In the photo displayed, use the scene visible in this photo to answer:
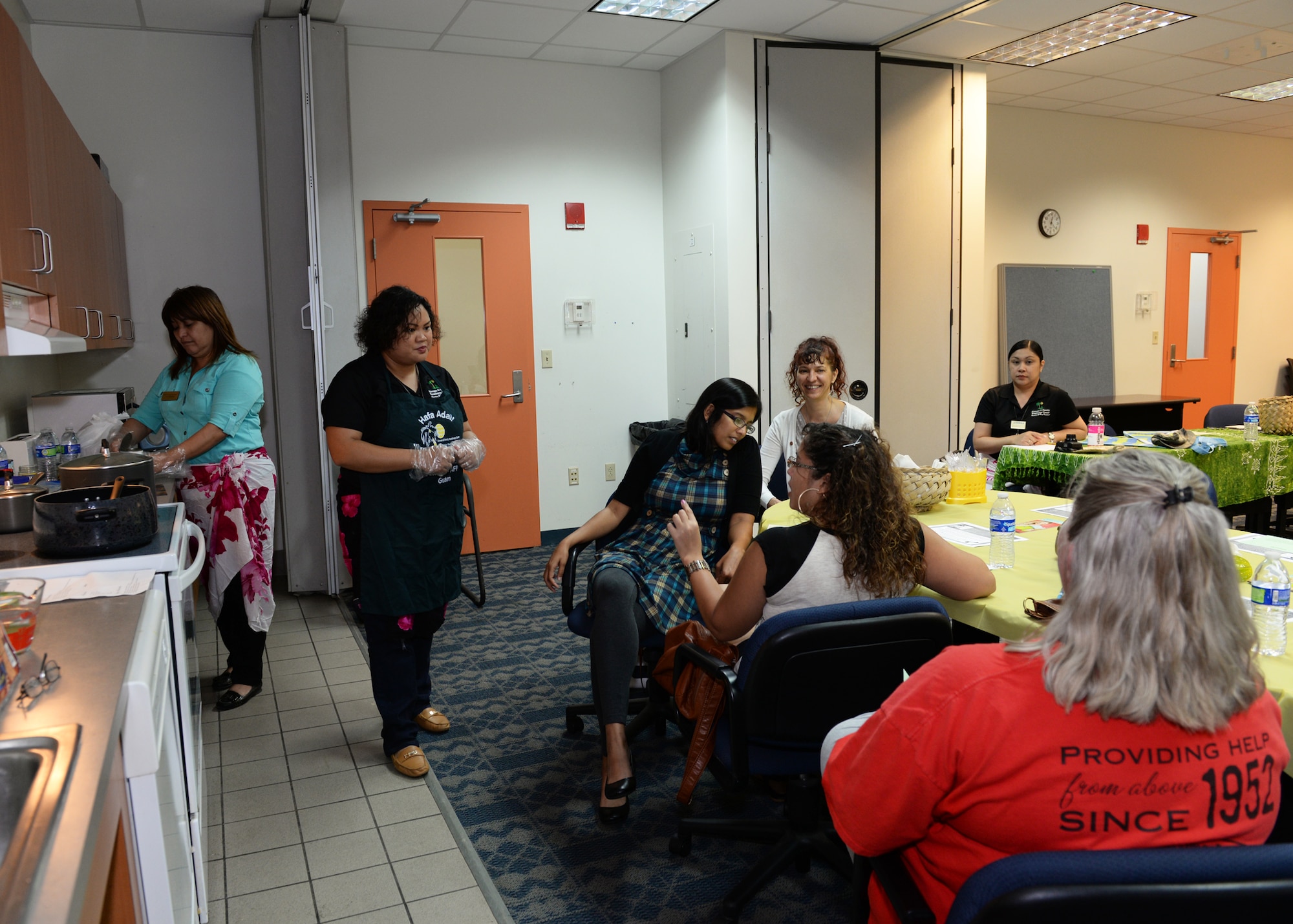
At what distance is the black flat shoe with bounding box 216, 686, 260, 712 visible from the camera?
3.29 m

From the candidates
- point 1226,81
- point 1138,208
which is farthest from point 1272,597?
point 1138,208

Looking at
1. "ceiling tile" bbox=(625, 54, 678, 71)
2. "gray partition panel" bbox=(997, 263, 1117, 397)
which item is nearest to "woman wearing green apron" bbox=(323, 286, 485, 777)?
"ceiling tile" bbox=(625, 54, 678, 71)

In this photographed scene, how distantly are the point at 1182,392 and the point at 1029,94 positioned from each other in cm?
330

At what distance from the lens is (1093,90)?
6586 millimetres

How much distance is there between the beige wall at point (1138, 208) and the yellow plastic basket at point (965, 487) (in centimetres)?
406

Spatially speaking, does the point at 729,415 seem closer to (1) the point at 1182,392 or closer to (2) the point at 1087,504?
(2) the point at 1087,504

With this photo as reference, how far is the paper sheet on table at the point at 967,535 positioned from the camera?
253 cm

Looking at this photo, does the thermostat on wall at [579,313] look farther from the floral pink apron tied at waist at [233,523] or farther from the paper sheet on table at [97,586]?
the paper sheet on table at [97,586]

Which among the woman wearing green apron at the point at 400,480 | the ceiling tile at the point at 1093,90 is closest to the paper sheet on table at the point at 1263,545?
the woman wearing green apron at the point at 400,480

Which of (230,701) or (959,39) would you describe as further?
(959,39)

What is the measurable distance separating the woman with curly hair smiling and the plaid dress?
572mm

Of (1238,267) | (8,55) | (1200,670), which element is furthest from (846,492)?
(1238,267)

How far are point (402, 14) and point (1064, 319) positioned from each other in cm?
554

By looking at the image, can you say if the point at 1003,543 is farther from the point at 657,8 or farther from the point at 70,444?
the point at 657,8
